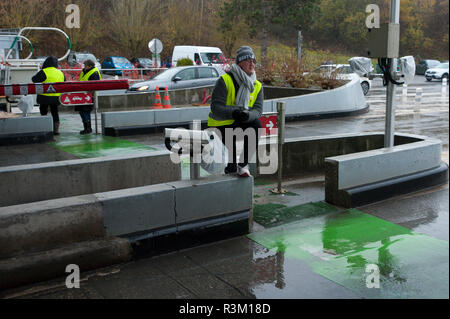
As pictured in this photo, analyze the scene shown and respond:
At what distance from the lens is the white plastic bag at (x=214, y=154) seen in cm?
548

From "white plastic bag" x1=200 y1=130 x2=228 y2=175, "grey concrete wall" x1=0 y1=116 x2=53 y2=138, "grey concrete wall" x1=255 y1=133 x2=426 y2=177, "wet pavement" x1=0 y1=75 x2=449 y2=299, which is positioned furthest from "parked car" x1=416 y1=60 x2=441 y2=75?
"white plastic bag" x1=200 y1=130 x2=228 y2=175

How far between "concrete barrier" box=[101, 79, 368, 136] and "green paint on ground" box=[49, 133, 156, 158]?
57 centimetres

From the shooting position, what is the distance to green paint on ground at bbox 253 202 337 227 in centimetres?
629

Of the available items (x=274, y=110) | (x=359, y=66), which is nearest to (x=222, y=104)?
(x=274, y=110)

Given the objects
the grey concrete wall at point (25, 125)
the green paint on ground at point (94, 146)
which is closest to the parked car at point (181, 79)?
the green paint on ground at point (94, 146)

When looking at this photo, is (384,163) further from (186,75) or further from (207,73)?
(207,73)

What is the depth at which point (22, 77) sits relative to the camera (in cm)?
1463

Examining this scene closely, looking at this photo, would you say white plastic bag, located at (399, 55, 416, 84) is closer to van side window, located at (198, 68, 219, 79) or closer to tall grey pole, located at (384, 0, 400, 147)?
tall grey pole, located at (384, 0, 400, 147)

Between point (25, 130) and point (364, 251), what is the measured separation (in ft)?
28.3

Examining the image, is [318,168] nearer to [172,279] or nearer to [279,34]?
[172,279]

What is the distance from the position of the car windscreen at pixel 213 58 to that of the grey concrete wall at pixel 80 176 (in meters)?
24.3

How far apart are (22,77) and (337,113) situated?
9.94 meters

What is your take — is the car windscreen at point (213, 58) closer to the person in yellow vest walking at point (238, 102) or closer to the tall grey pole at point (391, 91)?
the tall grey pole at point (391, 91)

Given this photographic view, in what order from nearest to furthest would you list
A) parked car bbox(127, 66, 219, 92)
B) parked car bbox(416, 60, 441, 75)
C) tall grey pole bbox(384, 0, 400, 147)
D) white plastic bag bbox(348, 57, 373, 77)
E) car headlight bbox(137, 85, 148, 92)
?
tall grey pole bbox(384, 0, 400, 147)
car headlight bbox(137, 85, 148, 92)
parked car bbox(127, 66, 219, 92)
white plastic bag bbox(348, 57, 373, 77)
parked car bbox(416, 60, 441, 75)
